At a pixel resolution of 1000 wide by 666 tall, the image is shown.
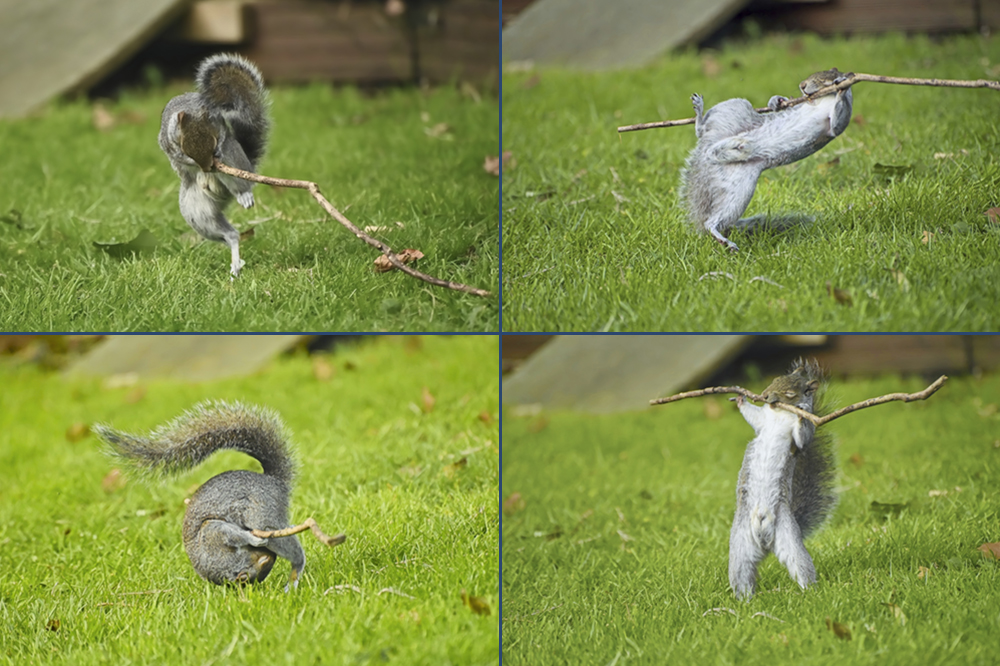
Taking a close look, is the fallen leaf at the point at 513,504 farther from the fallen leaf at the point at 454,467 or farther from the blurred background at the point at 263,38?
the blurred background at the point at 263,38

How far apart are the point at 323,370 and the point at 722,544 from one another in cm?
247

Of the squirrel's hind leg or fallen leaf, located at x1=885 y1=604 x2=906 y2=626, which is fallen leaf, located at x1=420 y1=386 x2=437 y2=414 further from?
fallen leaf, located at x1=885 y1=604 x2=906 y2=626

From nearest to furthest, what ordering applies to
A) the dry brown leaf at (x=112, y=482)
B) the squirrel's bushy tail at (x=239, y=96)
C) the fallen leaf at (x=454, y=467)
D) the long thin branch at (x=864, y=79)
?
the long thin branch at (x=864, y=79), the squirrel's bushy tail at (x=239, y=96), the fallen leaf at (x=454, y=467), the dry brown leaf at (x=112, y=482)

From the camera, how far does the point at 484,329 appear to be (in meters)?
2.86

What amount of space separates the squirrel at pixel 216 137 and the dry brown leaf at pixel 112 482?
1.36 m

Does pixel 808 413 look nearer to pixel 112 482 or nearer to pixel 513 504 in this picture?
pixel 513 504

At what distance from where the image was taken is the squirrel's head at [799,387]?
2.56m

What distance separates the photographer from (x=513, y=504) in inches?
152

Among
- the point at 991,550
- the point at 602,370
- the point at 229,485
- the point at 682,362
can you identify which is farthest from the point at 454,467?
the point at 682,362

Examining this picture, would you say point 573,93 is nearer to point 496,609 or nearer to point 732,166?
point 732,166

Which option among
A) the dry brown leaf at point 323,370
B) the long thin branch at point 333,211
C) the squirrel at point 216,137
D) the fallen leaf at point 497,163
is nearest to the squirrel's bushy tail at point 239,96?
the squirrel at point 216,137

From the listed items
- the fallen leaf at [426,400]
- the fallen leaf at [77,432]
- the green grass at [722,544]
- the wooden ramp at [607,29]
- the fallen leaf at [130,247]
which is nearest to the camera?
the green grass at [722,544]

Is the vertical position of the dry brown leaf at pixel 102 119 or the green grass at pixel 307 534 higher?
the dry brown leaf at pixel 102 119

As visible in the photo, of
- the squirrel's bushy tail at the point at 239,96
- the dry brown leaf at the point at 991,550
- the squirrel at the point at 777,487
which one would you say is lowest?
the dry brown leaf at the point at 991,550
